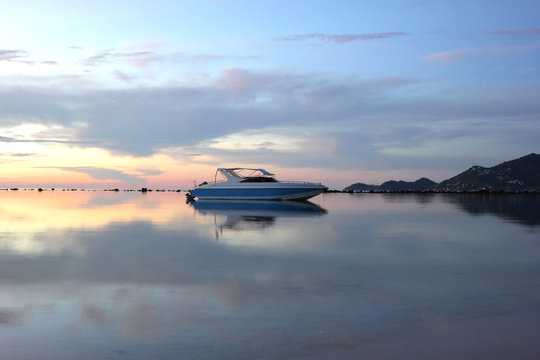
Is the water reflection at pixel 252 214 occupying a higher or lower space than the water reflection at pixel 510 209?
higher

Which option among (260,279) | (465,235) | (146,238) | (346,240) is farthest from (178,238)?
(465,235)

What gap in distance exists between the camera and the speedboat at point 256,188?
50.0m

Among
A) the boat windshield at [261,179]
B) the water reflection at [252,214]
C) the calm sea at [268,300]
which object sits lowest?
the calm sea at [268,300]

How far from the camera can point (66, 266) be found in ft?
35.4

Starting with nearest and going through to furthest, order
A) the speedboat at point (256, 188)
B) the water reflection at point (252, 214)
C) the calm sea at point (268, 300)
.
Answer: the calm sea at point (268, 300) → the water reflection at point (252, 214) → the speedboat at point (256, 188)

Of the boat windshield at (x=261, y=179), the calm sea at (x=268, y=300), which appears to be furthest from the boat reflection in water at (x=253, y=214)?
the calm sea at (x=268, y=300)

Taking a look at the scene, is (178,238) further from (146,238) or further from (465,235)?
(465,235)

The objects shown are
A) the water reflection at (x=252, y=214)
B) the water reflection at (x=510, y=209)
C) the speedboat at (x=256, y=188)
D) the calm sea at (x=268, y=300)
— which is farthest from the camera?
the speedboat at (x=256, y=188)

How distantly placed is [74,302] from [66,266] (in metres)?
3.67

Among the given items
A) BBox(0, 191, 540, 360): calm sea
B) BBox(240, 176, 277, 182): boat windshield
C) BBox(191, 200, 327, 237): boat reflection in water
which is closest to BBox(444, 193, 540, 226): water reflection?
BBox(191, 200, 327, 237): boat reflection in water

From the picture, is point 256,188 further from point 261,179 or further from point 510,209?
point 510,209

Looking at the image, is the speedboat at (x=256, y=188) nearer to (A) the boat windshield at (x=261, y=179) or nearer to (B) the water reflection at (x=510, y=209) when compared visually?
(A) the boat windshield at (x=261, y=179)

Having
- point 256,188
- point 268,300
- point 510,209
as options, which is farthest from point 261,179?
point 268,300

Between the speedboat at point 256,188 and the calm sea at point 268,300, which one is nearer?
the calm sea at point 268,300
